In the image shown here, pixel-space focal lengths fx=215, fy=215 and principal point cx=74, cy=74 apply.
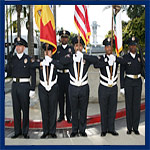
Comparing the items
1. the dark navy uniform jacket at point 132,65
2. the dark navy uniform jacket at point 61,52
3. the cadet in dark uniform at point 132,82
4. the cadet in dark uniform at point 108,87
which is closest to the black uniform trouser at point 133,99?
the cadet in dark uniform at point 132,82

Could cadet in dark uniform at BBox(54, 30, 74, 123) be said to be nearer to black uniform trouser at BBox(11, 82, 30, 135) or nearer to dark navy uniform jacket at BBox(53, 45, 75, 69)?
dark navy uniform jacket at BBox(53, 45, 75, 69)

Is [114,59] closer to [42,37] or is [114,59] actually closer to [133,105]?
[133,105]

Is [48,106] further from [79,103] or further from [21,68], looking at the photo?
[21,68]

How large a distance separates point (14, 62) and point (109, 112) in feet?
6.43

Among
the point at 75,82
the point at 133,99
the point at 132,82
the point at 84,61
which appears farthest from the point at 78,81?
the point at 133,99

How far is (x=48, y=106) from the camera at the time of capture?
12.8 ft

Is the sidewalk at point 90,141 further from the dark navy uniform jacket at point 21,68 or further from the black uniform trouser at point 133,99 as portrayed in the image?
A: the dark navy uniform jacket at point 21,68

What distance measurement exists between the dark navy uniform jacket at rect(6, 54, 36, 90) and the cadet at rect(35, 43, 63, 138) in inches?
5.7

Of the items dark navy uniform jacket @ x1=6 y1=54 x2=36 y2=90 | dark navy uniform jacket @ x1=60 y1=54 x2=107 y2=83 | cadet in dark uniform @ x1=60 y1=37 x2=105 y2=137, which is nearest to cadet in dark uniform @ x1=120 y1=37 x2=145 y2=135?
dark navy uniform jacket @ x1=60 y1=54 x2=107 y2=83

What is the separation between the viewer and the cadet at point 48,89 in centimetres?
377

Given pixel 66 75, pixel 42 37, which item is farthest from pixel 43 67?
pixel 66 75

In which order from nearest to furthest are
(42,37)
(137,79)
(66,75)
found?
(42,37)
(137,79)
(66,75)

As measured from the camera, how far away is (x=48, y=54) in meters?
3.87

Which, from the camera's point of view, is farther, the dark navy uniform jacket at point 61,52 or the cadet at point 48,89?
the dark navy uniform jacket at point 61,52
